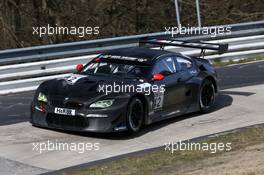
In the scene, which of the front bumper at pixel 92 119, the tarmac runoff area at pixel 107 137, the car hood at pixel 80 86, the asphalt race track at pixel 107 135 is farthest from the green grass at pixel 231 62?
the front bumper at pixel 92 119

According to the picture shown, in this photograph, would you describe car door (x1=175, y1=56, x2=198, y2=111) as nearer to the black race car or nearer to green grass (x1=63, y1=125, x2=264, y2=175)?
the black race car

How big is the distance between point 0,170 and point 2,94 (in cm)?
611

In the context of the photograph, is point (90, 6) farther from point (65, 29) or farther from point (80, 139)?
point (80, 139)

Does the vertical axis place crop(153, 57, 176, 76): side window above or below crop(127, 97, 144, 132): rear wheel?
above

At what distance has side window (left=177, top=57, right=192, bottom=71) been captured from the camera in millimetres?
13492

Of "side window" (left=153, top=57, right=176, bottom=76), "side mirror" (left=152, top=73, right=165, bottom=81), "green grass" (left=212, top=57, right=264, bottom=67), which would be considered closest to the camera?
"side mirror" (left=152, top=73, right=165, bottom=81)

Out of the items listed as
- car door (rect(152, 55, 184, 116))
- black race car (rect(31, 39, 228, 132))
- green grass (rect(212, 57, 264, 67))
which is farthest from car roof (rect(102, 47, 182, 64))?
green grass (rect(212, 57, 264, 67))

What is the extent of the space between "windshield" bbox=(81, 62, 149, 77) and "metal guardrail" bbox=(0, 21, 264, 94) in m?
3.72

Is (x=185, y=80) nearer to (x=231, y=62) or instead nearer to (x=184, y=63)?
(x=184, y=63)

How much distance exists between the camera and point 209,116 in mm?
13844

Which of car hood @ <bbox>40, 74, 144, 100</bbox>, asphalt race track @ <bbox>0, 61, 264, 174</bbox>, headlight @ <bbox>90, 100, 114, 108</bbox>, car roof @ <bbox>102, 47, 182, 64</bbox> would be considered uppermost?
car roof @ <bbox>102, 47, 182, 64</bbox>

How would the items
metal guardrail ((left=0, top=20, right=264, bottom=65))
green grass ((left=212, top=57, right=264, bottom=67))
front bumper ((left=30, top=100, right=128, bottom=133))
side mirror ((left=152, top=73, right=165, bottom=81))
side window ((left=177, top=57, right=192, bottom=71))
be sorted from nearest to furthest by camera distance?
front bumper ((left=30, top=100, right=128, bottom=133)) < side mirror ((left=152, top=73, right=165, bottom=81)) < side window ((left=177, top=57, right=192, bottom=71)) < metal guardrail ((left=0, top=20, right=264, bottom=65)) < green grass ((left=212, top=57, right=264, bottom=67))

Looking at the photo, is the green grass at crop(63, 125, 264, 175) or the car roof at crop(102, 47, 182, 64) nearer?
the green grass at crop(63, 125, 264, 175)

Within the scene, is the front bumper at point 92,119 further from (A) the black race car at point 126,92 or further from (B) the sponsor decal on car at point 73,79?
(B) the sponsor decal on car at point 73,79
